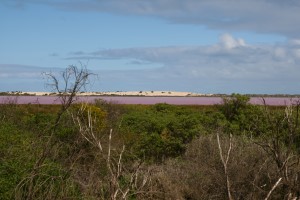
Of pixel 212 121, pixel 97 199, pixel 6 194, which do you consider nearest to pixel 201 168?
pixel 97 199

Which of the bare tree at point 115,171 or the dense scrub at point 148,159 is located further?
the dense scrub at point 148,159

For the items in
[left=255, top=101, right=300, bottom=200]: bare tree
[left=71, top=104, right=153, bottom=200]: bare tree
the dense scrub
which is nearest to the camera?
[left=71, top=104, right=153, bottom=200]: bare tree

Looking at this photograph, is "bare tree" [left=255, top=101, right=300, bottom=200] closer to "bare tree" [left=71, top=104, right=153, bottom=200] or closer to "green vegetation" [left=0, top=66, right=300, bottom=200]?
"green vegetation" [left=0, top=66, right=300, bottom=200]

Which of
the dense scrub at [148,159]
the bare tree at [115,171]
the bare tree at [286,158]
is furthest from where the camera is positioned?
the dense scrub at [148,159]

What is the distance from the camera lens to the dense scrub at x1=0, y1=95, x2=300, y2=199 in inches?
426

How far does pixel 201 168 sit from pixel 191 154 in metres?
2.80

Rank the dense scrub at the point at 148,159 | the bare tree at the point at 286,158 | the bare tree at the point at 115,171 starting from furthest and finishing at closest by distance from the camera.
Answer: the dense scrub at the point at 148,159
the bare tree at the point at 286,158
the bare tree at the point at 115,171

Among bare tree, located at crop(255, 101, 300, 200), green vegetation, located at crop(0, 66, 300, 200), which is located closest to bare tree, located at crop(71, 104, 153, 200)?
green vegetation, located at crop(0, 66, 300, 200)

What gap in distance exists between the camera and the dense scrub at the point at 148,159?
10.8 metres

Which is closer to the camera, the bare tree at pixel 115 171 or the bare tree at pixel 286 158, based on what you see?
the bare tree at pixel 115 171

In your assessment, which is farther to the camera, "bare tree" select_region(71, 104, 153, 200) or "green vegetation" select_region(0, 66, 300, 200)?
"green vegetation" select_region(0, 66, 300, 200)

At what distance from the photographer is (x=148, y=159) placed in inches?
798

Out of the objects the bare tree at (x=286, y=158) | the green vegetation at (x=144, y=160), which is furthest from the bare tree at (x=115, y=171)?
the bare tree at (x=286, y=158)

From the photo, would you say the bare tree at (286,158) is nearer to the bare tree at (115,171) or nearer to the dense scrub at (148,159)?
the dense scrub at (148,159)
